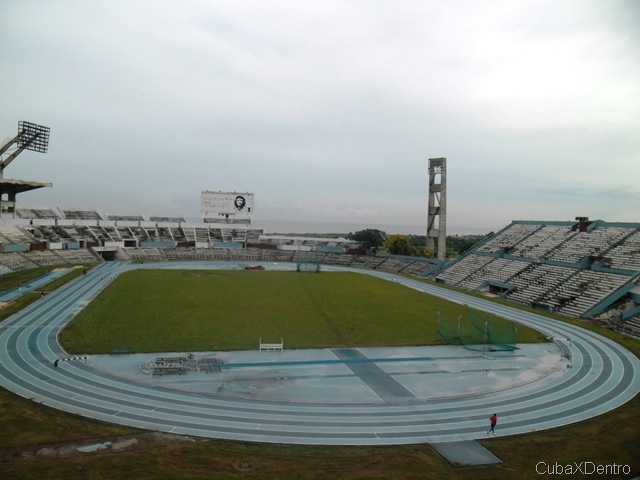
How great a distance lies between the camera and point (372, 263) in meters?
68.9

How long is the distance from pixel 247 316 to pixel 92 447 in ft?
56.5

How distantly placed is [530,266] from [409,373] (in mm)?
30612

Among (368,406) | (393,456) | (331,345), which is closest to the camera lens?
(393,456)

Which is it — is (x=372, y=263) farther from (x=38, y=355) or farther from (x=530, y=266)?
(x=38, y=355)

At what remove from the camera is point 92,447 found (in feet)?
41.6

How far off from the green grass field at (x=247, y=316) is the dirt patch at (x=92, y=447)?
886 centimetres

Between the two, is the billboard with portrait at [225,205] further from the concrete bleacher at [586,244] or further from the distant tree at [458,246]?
the concrete bleacher at [586,244]

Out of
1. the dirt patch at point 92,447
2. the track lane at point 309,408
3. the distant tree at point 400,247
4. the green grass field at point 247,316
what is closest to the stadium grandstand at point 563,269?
the green grass field at point 247,316

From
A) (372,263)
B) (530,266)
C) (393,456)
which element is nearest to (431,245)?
(372,263)

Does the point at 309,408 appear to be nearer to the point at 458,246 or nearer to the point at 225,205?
the point at 225,205

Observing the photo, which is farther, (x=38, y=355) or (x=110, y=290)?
(x=110, y=290)

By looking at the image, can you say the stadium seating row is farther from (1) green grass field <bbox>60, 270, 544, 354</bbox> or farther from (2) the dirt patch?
(2) the dirt patch

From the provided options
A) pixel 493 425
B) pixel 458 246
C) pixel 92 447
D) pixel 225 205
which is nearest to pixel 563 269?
pixel 493 425

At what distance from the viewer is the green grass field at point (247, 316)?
941 inches
